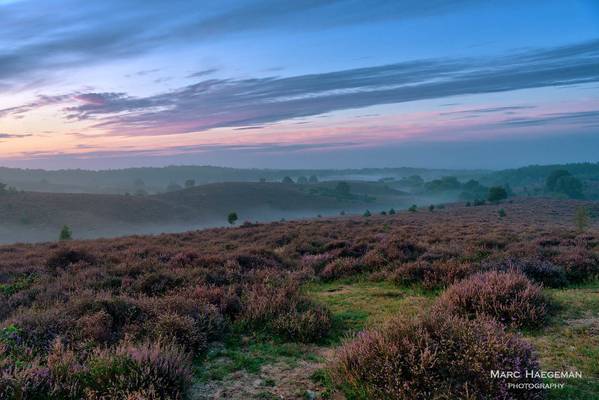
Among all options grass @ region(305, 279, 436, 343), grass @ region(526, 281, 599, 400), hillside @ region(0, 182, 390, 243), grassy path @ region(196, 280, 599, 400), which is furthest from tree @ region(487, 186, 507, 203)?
grass @ region(526, 281, 599, 400)

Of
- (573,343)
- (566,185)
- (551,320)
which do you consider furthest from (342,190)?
(573,343)

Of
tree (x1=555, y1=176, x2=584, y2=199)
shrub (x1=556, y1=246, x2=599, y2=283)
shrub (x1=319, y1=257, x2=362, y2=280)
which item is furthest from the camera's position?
tree (x1=555, y1=176, x2=584, y2=199)

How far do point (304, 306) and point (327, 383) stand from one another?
9.71 feet

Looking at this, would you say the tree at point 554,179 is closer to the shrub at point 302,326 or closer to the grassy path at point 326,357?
the grassy path at point 326,357

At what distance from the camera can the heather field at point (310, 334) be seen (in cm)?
413

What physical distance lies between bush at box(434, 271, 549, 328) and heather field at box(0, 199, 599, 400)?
0.03 metres

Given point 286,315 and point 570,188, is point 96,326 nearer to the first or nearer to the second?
point 286,315

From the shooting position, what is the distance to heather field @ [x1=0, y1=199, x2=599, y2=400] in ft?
13.5

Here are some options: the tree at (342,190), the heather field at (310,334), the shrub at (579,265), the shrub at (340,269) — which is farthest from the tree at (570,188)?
the shrub at (340,269)

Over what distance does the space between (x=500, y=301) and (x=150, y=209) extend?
13674 centimetres

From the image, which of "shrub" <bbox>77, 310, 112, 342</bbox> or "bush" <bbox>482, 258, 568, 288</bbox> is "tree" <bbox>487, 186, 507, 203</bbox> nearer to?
"bush" <bbox>482, 258, 568, 288</bbox>

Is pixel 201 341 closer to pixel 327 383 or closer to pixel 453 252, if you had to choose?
pixel 327 383

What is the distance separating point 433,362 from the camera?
13.5ft

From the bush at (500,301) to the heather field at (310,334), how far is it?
29mm
